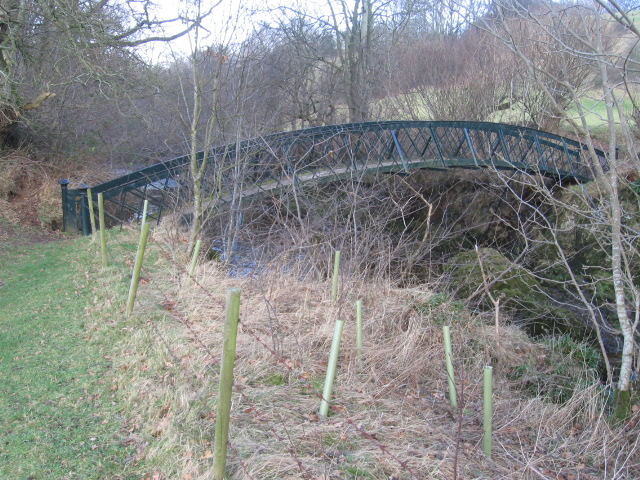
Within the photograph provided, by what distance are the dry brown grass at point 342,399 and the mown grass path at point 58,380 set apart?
25cm

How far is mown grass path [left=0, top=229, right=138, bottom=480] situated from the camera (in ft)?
12.3

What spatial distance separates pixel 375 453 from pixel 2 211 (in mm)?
12047

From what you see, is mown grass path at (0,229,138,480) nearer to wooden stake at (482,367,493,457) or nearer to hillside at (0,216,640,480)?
hillside at (0,216,640,480)

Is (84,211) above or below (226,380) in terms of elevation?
above

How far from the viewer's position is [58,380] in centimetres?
489

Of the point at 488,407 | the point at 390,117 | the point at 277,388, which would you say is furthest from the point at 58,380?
the point at 390,117

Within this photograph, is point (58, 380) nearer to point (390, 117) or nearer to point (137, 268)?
point (137, 268)

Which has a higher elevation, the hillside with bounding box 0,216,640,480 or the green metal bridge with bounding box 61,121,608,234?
the green metal bridge with bounding box 61,121,608,234

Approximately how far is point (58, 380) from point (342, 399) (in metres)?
2.56

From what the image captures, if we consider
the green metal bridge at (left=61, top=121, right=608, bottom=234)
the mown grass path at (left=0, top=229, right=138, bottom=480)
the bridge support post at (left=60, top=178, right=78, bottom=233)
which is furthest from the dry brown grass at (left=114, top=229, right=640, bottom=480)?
the bridge support post at (left=60, top=178, right=78, bottom=233)

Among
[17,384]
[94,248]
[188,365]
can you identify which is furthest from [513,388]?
[94,248]

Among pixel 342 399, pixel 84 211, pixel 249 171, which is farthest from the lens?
pixel 84 211

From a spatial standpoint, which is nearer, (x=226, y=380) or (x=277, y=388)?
(x=226, y=380)

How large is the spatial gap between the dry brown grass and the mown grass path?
247 mm
